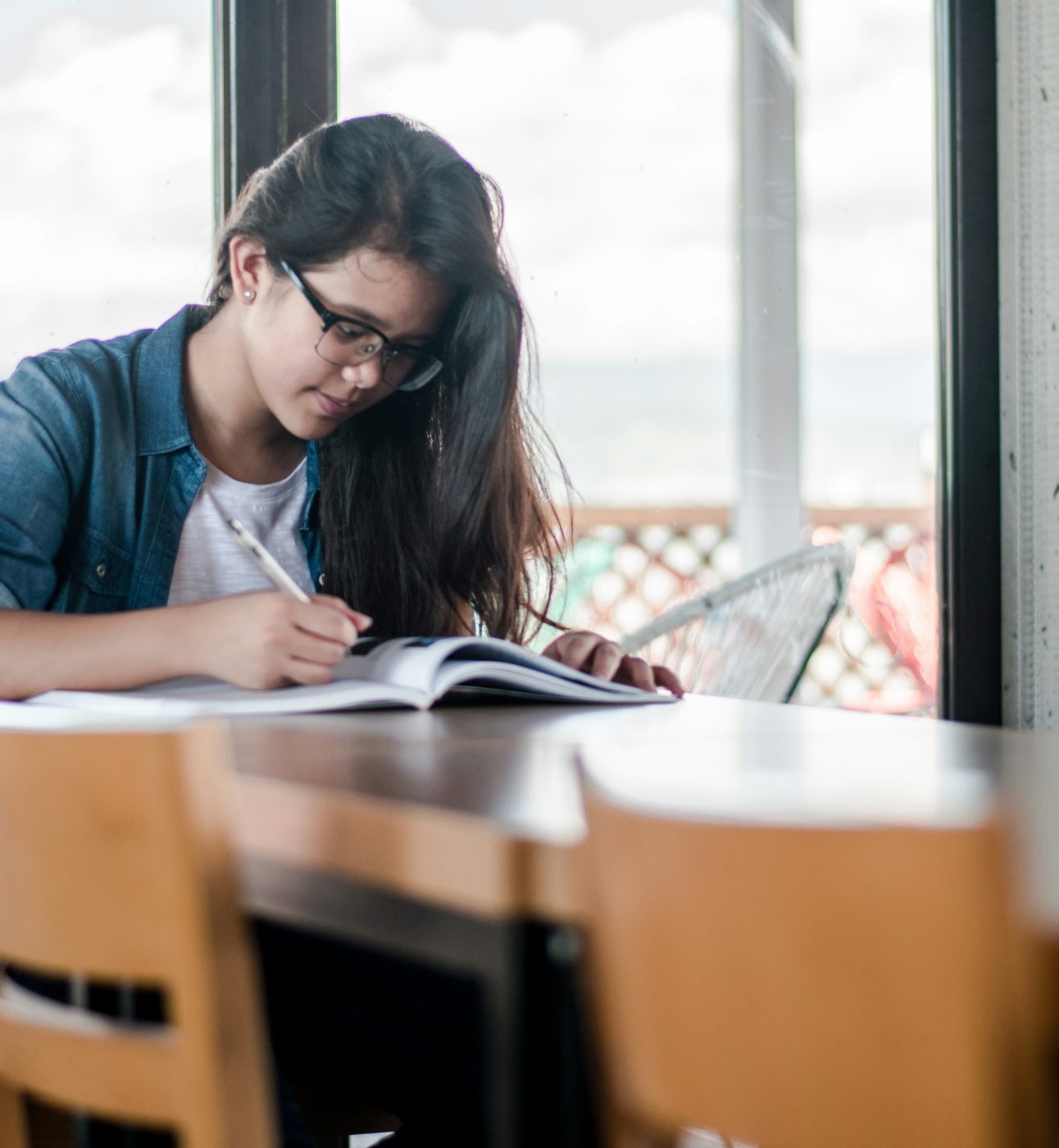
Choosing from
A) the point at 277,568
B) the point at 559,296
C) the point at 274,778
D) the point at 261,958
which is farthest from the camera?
the point at 559,296

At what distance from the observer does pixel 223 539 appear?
1304mm

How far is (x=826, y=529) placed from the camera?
2.25 m

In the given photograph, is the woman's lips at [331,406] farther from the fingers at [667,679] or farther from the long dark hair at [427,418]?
the fingers at [667,679]

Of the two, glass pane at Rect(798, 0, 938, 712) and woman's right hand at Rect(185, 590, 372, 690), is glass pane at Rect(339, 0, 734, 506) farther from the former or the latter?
woman's right hand at Rect(185, 590, 372, 690)

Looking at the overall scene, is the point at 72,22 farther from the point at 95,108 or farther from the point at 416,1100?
the point at 416,1100

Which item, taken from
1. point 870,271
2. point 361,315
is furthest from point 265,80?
point 870,271

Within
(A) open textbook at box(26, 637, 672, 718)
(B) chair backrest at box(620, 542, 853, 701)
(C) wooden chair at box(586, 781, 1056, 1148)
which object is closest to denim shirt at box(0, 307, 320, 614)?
(A) open textbook at box(26, 637, 672, 718)

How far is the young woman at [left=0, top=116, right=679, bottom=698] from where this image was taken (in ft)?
3.96

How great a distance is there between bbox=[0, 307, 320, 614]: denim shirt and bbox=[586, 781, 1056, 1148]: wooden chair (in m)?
0.85

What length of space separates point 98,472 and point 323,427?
22 cm

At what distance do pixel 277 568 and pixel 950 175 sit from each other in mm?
1210

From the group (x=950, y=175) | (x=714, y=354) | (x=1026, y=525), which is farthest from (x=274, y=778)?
(x=714, y=354)

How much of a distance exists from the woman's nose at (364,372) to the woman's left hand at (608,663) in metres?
0.32

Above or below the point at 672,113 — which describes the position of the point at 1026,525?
below
